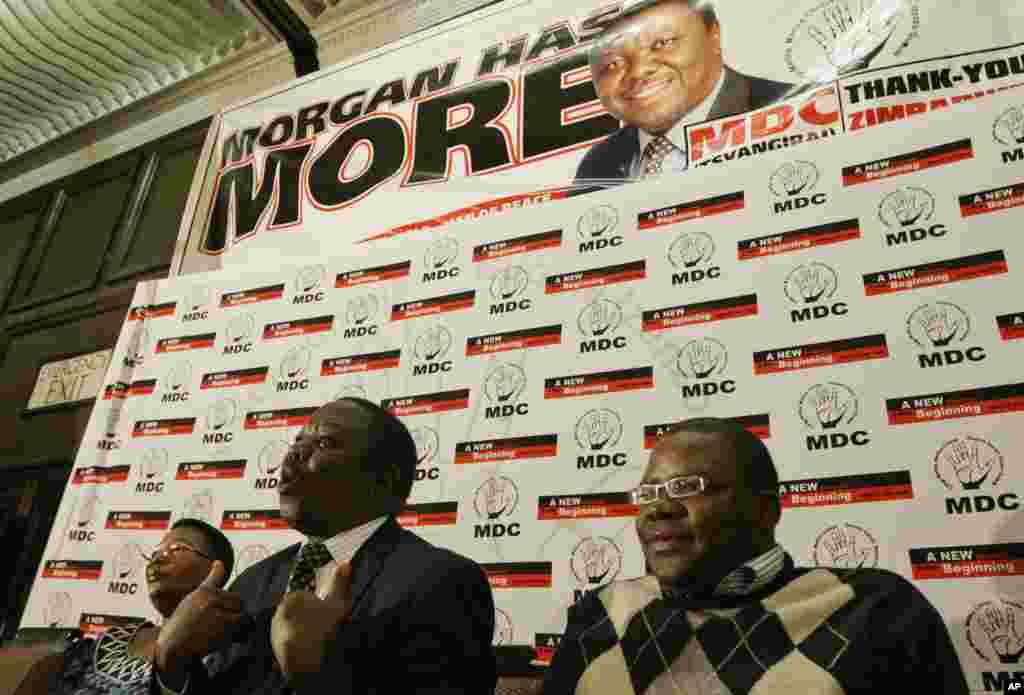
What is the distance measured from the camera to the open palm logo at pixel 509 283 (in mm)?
2602

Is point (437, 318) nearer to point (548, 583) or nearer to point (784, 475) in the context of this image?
point (548, 583)

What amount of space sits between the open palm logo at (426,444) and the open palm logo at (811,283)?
3.91 ft

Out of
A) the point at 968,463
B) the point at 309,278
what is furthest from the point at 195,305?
the point at 968,463

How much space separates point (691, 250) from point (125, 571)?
2342 millimetres

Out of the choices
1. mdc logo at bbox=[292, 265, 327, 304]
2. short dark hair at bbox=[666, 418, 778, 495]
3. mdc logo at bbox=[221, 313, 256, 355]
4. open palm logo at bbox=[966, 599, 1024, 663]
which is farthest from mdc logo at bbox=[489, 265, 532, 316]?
open palm logo at bbox=[966, 599, 1024, 663]

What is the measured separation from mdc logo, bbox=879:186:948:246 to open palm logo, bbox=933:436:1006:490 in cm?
60

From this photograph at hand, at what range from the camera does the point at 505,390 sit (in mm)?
2434

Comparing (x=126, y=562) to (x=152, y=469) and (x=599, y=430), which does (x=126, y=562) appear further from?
(x=599, y=430)

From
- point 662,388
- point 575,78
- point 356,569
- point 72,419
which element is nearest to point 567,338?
point 662,388

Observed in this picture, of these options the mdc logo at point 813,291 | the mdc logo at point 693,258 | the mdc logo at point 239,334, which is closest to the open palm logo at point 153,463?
the mdc logo at point 239,334

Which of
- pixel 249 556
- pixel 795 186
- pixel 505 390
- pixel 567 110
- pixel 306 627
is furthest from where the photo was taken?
pixel 567 110

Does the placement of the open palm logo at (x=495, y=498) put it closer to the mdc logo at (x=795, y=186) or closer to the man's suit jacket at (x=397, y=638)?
the man's suit jacket at (x=397, y=638)

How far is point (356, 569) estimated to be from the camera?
153 cm

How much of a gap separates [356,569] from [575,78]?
2.44 metres
